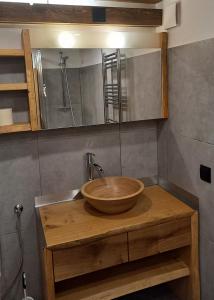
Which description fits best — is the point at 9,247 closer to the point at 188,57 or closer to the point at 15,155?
the point at 15,155

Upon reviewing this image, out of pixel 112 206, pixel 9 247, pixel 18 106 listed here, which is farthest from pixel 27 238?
pixel 18 106

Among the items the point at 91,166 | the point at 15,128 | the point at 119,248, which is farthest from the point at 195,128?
the point at 15,128

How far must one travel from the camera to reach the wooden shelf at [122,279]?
1.74 meters

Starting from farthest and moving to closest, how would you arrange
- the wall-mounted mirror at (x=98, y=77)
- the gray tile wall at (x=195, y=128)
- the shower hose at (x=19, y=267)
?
the shower hose at (x=19, y=267) → the wall-mounted mirror at (x=98, y=77) → the gray tile wall at (x=195, y=128)

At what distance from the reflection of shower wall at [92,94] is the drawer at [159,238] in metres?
0.74

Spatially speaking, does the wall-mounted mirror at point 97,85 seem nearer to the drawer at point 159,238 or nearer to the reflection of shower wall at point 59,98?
the reflection of shower wall at point 59,98

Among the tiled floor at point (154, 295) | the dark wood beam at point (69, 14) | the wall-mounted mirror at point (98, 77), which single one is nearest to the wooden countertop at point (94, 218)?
the wall-mounted mirror at point (98, 77)

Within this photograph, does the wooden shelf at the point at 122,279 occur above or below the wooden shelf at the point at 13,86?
below

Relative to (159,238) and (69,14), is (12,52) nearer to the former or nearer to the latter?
(69,14)

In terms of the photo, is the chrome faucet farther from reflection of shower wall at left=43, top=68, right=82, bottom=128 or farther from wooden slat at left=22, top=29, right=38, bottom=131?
wooden slat at left=22, top=29, right=38, bottom=131

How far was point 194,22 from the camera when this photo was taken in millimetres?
1689

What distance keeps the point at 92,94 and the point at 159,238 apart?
96cm

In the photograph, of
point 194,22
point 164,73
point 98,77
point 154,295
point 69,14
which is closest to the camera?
point 194,22

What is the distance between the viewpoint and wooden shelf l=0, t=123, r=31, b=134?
1735 mm
